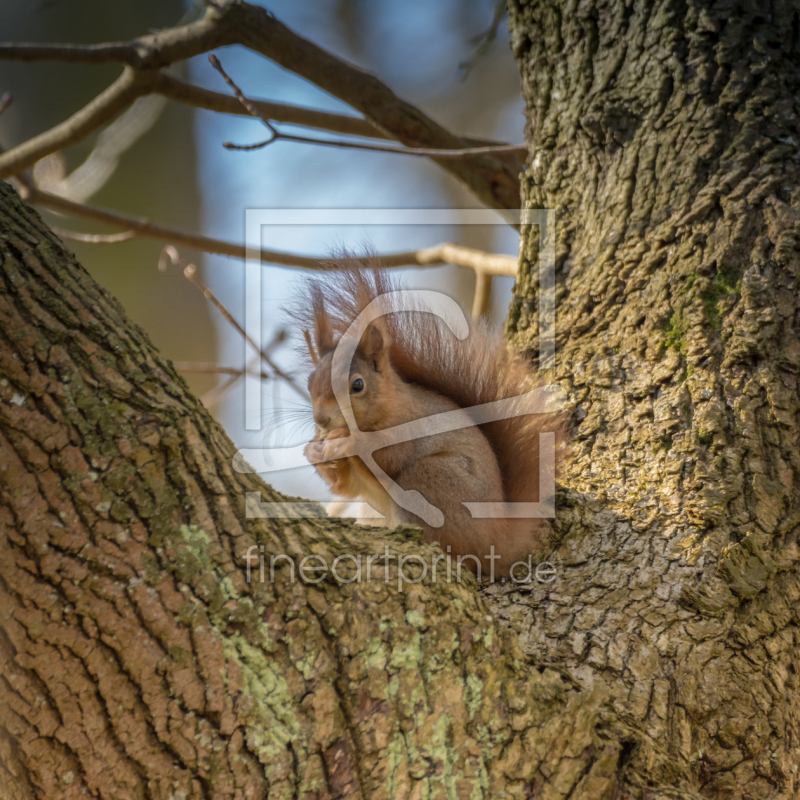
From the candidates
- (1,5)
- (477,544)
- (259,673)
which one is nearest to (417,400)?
(477,544)

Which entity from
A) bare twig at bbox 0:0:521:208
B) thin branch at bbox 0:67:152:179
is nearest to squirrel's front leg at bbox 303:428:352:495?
bare twig at bbox 0:0:521:208

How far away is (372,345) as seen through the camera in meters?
2.01

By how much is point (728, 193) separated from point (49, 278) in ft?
4.88

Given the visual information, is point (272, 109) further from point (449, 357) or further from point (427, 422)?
point (427, 422)

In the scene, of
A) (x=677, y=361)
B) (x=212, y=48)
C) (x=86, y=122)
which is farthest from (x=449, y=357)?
(x=86, y=122)

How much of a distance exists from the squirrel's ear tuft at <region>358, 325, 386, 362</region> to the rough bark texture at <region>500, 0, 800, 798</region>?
388 millimetres

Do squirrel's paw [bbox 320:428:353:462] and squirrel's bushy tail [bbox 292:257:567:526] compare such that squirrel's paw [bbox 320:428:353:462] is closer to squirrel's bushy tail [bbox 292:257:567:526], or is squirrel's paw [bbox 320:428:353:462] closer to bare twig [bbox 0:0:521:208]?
squirrel's bushy tail [bbox 292:257:567:526]

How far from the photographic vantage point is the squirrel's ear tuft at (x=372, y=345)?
2.00 meters

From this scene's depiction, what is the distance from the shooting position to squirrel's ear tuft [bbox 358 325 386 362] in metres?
2.00

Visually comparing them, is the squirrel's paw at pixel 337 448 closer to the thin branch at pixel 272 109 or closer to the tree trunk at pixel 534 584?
the tree trunk at pixel 534 584

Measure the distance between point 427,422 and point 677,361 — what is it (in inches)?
25.4

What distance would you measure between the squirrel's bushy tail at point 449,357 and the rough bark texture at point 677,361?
0.40ft

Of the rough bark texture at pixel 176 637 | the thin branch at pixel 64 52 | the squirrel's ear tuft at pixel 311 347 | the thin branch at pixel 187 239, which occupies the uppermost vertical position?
the thin branch at pixel 64 52

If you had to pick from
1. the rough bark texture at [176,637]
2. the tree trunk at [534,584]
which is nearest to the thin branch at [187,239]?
the tree trunk at [534,584]
